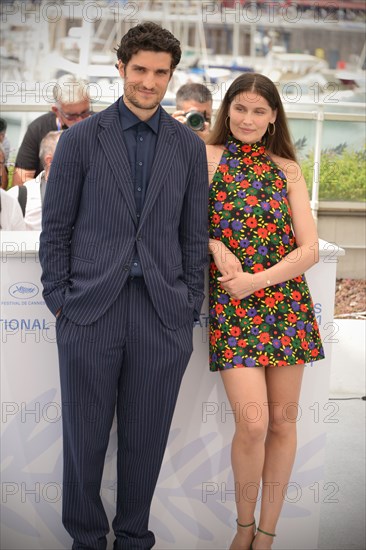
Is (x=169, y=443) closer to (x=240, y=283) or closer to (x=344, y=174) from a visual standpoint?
(x=240, y=283)

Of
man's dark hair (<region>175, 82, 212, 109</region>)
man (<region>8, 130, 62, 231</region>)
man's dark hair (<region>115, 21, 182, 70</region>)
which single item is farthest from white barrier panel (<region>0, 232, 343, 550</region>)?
man's dark hair (<region>175, 82, 212, 109</region>)

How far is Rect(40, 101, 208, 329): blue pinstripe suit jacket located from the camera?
1.83m

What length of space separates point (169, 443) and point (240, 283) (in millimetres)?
590

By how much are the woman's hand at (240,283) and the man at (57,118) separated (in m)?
1.79

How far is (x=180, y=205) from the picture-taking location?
6.25ft

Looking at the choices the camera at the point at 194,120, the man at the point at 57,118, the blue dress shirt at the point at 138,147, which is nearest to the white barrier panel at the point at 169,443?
the blue dress shirt at the point at 138,147

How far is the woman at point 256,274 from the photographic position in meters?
2.00

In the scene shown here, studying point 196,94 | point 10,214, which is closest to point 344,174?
point 196,94

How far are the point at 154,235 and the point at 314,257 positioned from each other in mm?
450

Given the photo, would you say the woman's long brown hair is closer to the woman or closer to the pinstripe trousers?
the woman

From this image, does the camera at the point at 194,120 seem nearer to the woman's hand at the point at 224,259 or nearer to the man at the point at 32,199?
the man at the point at 32,199

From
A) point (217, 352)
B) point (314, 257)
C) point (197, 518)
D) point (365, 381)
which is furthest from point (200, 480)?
point (365, 381)

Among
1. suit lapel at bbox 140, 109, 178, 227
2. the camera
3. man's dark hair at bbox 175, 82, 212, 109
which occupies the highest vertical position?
man's dark hair at bbox 175, 82, 212, 109

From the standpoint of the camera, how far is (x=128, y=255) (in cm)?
184
